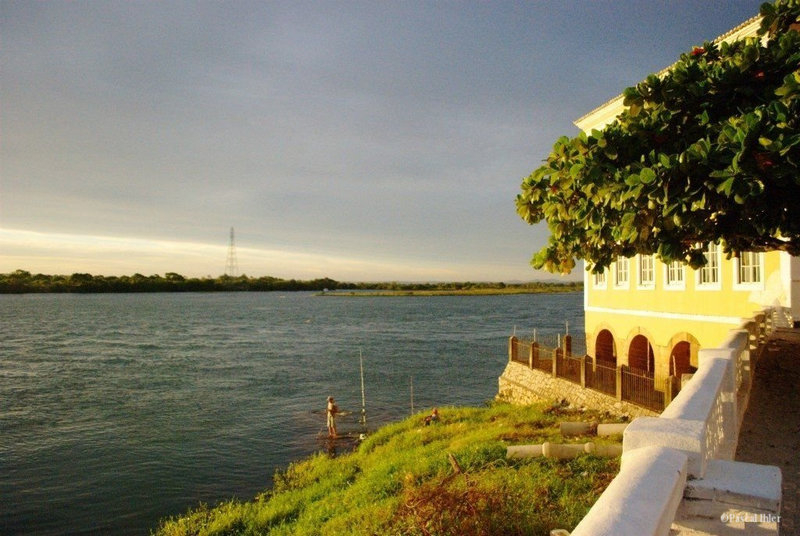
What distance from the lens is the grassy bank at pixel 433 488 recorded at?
878 centimetres

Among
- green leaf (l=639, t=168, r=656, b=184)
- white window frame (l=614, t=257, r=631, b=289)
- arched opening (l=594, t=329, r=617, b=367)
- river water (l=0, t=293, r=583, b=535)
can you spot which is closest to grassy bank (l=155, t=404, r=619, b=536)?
→ river water (l=0, t=293, r=583, b=535)

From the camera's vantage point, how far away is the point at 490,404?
27.9 metres

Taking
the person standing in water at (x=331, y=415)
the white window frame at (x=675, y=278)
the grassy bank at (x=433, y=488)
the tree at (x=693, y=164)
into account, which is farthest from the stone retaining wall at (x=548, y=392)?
the tree at (x=693, y=164)

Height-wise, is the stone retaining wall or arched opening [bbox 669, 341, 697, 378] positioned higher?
arched opening [bbox 669, 341, 697, 378]

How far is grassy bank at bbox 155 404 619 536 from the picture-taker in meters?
8.78

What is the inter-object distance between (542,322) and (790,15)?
272 feet

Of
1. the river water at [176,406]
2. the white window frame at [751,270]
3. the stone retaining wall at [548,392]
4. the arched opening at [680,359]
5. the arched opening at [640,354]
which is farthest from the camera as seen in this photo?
the arched opening at [640,354]

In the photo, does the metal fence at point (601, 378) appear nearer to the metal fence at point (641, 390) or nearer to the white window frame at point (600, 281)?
the metal fence at point (641, 390)

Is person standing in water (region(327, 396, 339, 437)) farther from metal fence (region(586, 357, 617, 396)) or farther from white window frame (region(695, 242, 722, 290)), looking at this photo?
white window frame (region(695, 242, 722, 290))

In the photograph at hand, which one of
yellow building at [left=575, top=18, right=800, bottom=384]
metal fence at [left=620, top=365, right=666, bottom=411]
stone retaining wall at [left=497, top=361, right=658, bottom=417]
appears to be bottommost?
stone retaining wall at [left=497, top=361, right=658, bottom=417]

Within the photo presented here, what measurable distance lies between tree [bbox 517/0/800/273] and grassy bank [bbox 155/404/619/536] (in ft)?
13.3

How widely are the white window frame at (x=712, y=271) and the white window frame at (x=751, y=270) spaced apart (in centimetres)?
60

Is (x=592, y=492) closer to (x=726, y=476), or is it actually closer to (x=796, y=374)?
(x=796, y=374)

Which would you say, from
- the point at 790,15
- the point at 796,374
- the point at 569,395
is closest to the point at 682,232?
the point at 790,15
